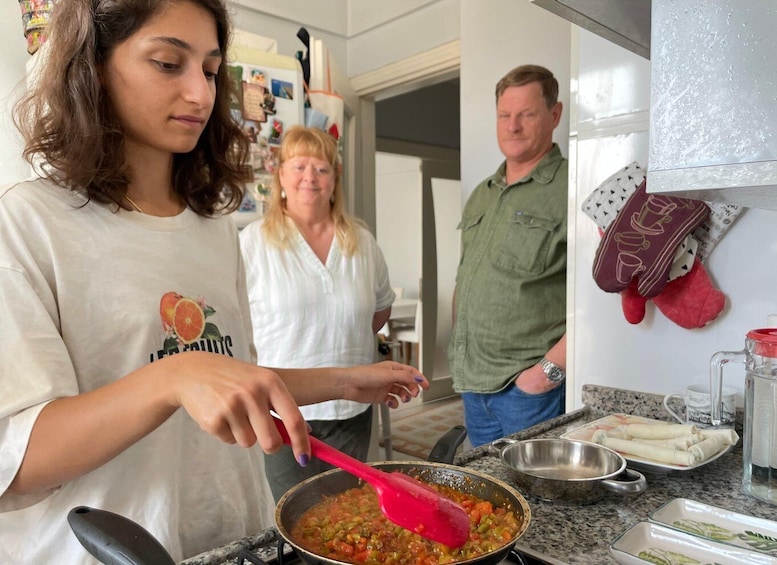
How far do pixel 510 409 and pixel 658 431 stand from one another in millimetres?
853

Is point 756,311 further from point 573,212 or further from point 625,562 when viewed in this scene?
point 625,562

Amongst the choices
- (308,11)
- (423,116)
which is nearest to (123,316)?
(308,11)

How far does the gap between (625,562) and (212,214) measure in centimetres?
81

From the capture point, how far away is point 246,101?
2139mm

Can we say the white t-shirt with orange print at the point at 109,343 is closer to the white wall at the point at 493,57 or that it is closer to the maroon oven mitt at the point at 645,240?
the maroon oven mitt at the point at 645,240

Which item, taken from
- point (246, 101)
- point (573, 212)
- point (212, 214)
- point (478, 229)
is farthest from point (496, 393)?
point (246, 101)

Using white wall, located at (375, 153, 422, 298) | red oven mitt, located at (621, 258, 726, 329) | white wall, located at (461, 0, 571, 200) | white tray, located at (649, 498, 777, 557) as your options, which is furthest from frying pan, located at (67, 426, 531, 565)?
white wall, located at (375, 153, 422, 298)

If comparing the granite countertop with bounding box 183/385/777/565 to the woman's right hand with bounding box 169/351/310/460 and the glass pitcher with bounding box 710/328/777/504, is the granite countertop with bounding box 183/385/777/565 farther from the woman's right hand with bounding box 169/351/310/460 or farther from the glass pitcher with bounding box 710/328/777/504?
the woman's right hand with bounding box 169/351/310/460

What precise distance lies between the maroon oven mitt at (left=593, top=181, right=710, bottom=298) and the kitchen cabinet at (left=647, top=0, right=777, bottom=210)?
49 centimetres

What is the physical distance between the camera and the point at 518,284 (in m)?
1.85

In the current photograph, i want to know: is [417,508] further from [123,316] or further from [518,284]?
[518,284]

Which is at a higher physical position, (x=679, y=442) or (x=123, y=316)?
(x=123, y=316)

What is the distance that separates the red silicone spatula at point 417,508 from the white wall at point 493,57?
6.43 feet

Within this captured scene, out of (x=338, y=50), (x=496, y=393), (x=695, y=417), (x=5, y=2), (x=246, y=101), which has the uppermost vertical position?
(x=338, y=50)
